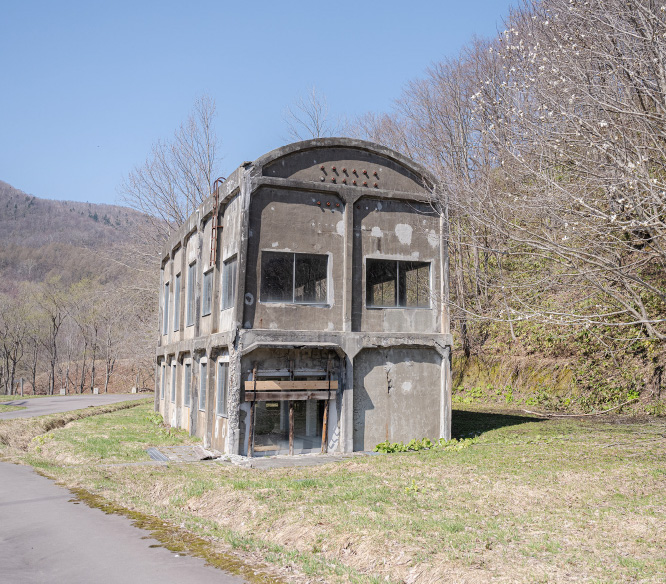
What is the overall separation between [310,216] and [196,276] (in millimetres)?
6218

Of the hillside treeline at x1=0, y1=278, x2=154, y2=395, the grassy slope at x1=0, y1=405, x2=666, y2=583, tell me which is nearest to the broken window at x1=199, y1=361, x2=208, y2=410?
the grassy slope at x1=0, y1=405, x2=666, y2=583

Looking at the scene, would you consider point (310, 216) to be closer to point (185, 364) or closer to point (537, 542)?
point (185, 364)

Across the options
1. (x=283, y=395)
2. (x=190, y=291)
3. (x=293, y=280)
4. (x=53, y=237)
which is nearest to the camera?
(x=283, y=395)

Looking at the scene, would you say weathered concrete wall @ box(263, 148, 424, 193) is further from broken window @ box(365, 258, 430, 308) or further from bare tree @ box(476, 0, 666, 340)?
bare tree @ box(476, 0, 666, 340)

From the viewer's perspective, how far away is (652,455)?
44.2 feet

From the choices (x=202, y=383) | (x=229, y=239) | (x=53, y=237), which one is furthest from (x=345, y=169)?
(x=53, y=237)

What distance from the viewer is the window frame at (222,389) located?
16.8 metres

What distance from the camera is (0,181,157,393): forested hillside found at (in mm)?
48562

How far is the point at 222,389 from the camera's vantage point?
17328 millimetres

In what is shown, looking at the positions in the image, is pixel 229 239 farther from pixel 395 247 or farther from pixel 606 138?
pixel 606 138

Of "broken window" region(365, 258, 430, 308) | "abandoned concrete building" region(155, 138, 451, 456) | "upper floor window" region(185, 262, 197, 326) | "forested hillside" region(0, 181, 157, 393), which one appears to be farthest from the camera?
"forested hillside" region(0, 181, 157, 393)

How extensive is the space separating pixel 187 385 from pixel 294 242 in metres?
7.96

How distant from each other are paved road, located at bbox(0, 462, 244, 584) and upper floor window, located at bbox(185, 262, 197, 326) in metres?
11.4

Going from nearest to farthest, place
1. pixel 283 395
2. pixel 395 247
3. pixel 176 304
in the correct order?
pixel 283 395 < pixel 395 247 < pixel 176 304
